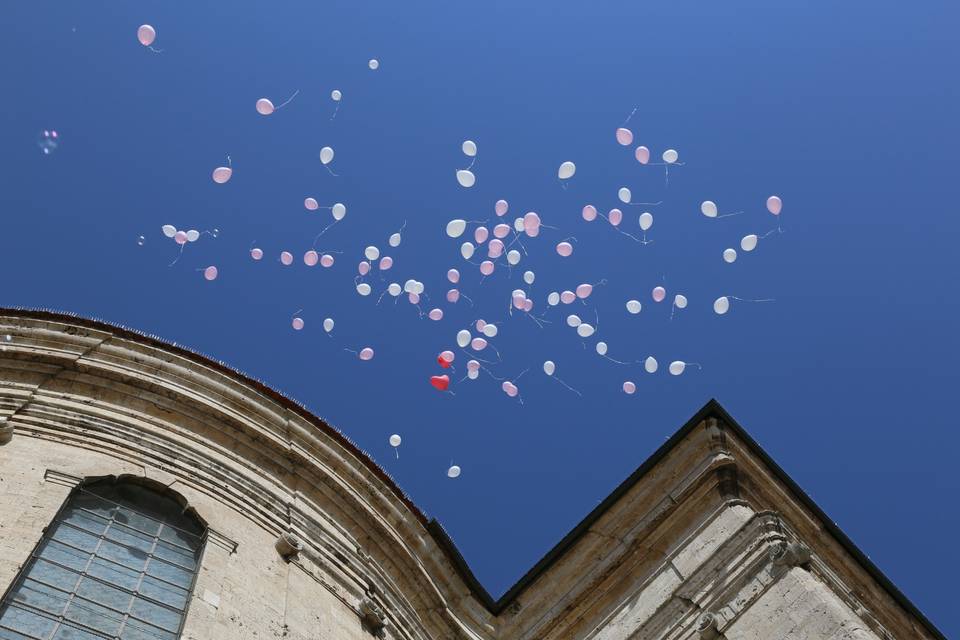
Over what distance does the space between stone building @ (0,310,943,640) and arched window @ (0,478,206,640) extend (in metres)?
0.02

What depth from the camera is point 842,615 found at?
33.2ft

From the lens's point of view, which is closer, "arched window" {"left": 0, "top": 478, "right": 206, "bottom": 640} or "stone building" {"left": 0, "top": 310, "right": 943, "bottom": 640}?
"arched window" {"left": 0, "top": 478, "right": 206, "bottom": 640}

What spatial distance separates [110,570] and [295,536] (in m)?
2.42

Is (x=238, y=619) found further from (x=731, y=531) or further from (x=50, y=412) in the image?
(x=731, y=531)

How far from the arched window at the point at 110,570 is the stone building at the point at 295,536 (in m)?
0.02

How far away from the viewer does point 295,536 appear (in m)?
12.2

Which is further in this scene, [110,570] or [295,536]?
[295,536]

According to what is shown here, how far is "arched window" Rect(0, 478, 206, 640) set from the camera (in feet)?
31.0

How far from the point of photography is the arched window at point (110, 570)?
9438 mm

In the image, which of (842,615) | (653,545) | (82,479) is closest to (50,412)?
(82,479)

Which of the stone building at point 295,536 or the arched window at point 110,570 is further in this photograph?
the stone building at point 295,536

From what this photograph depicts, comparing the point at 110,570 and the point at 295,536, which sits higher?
the point at 295,536

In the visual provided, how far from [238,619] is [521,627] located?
4.11 meters

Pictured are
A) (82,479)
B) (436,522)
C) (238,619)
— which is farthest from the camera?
(436,522)
